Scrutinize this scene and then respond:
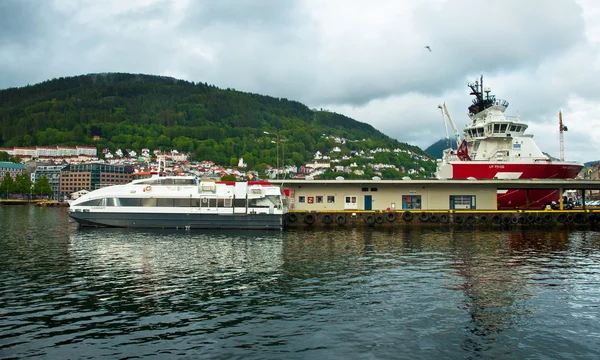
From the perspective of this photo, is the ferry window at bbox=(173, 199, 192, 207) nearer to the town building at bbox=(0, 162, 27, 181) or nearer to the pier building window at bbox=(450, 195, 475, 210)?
the pier building window at bbox=(450, 195, 475, 210)

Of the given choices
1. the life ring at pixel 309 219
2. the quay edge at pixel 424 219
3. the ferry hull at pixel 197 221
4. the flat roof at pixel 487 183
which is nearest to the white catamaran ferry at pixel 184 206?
the ferry hull at pixel 197 221

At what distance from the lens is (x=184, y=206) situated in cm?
3625

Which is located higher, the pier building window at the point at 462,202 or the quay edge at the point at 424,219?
the pier building window at the point at 462,202

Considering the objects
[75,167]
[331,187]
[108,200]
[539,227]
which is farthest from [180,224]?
[75,167]

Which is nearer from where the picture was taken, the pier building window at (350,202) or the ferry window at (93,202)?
the ferry window at (93,202)

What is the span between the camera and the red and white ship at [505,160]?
45625mm

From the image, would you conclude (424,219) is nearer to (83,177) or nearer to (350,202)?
(350,202)

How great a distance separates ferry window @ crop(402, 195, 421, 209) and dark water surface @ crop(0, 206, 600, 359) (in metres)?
17.2

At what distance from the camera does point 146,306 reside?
13.7m

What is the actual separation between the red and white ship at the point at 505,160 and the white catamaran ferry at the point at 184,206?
78.1ft

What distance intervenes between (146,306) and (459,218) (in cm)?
3415

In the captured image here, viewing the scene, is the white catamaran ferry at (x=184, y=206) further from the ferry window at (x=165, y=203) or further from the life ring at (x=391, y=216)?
the life ring at (x=391, y=216)

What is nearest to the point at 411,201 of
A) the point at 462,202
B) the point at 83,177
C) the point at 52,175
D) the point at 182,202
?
the point at 462,202

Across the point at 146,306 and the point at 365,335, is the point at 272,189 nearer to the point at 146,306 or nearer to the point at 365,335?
the point at 146,306
